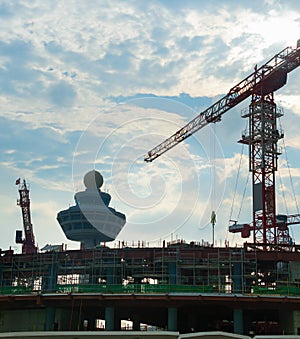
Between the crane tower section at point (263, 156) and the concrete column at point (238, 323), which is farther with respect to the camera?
the crane tower section at point (263, 156)

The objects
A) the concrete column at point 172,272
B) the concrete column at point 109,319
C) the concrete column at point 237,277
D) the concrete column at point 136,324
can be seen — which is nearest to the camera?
the concrete column at point 109,319

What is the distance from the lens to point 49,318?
253ft

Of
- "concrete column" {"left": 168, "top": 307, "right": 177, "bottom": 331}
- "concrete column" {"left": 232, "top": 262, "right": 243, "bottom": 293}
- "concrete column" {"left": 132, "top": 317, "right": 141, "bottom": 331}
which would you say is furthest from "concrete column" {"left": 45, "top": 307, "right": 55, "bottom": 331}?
"concrete column" {"left": 232, "top": 262, "right": 243, "bottom": 293}

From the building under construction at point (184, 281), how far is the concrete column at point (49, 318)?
0.48ft

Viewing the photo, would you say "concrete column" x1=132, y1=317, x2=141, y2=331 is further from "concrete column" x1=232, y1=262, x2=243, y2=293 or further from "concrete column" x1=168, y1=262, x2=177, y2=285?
"concrete column" x1=232, y1=262, x2=243, y2=293

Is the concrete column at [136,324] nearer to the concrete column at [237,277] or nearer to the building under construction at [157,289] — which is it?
the building under construction at [157,289]

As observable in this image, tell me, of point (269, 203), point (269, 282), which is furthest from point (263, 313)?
point (269, 203)

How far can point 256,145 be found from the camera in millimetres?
115438

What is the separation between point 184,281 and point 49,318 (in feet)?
78.8

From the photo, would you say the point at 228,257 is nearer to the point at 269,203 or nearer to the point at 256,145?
the point at 269,203

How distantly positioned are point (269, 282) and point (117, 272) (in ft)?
88.7

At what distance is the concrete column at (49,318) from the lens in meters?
76.5

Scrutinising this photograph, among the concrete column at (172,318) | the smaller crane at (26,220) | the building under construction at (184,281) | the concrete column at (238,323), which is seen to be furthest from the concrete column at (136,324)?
the smaller crane at (26,220)

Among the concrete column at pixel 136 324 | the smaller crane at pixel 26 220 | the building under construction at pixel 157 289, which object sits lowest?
the concrete column at pixel 136 324
